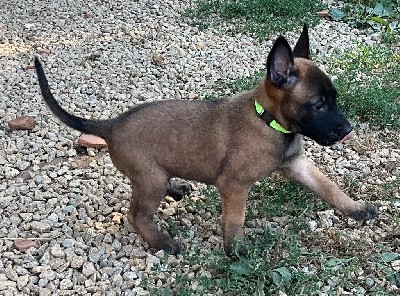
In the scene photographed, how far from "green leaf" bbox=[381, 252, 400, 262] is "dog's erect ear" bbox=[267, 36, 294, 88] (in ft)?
3.87

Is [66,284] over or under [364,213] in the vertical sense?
under

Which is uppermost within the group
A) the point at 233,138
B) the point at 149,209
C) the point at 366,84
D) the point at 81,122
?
the point at 233,138

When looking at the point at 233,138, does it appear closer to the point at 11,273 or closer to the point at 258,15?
the point at 11,273

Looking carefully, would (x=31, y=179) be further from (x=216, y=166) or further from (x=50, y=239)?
(x=216, y=166)

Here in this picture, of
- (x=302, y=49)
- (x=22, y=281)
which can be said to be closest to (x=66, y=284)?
(x=22, y=281)

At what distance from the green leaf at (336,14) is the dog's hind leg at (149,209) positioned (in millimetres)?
4512

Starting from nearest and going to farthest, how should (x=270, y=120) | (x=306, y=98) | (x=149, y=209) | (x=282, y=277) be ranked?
(x=282, y=277) → (x=306, y=98) → (x=270, y=120) → (x=149, y=209)

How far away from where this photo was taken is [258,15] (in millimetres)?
7516

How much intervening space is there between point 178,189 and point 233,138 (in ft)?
2.91

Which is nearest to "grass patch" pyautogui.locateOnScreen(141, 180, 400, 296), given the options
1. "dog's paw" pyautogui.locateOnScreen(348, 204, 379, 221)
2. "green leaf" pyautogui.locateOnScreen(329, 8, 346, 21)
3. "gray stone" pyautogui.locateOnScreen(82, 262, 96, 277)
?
"dog's paw" pyautogui.locateOnScreen(348, 204, 379, 221)

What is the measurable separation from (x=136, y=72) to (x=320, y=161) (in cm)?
236

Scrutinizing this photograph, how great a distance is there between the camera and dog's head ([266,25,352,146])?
11.8 ft

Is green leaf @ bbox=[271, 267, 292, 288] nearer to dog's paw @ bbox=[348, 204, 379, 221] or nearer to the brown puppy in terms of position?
the brown puppy

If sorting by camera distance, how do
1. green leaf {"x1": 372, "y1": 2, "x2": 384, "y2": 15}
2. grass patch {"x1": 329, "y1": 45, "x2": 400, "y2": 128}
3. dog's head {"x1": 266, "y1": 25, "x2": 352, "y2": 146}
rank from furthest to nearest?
green leaf {"x1": 372, "y1": 2, "x2": 384, "y2": 15} < grass patch {"x1": 329, "y1": 45, "x2": 400, "y2": 128} < dog's head {"x1": 266, "y1": 25, "x2": 352, "y2": 146}
